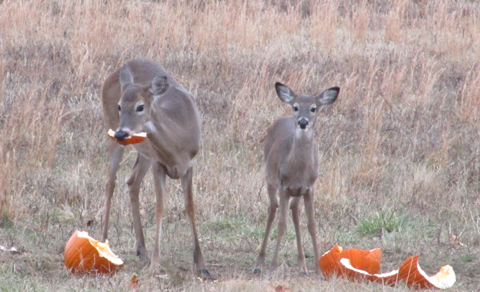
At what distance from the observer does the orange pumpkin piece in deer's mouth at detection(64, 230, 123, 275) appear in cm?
489

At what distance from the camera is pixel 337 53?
12.6 m

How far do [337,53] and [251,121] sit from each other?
14.0ft

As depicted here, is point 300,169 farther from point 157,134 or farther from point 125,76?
point 125,76

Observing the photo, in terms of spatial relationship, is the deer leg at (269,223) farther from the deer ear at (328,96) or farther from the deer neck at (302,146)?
the deer ear at (328,96)

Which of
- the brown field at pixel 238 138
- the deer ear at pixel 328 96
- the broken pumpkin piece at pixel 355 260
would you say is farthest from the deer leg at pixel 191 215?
the deer ear at pixel 328 96

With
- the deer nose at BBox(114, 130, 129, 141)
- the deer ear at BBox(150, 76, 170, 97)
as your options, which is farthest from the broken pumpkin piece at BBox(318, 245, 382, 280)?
the deer ear at BBox(150, 76, 170, 97)

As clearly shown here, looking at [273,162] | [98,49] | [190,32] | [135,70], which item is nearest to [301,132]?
[273,162]

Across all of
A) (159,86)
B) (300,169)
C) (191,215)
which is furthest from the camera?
(191,215)

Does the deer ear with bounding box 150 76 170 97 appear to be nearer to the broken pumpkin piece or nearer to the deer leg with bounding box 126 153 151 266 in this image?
the deer leg with bounding box 126 153 151 266

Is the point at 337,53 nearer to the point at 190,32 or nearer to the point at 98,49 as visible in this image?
the point at 190,32

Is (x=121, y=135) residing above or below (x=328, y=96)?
below

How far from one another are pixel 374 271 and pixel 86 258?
205 cm

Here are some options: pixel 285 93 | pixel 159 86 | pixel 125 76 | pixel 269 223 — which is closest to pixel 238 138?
pixel 285 93

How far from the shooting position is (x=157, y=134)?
18.1 feet
